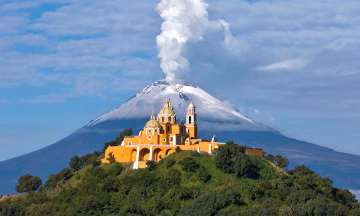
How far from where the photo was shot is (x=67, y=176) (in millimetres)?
89062

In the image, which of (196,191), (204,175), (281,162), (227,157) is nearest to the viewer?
(196,191)

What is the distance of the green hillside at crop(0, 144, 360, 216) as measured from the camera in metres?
70.6

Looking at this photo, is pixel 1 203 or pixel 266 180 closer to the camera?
pixel 266 180

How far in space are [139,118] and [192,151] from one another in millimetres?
114566

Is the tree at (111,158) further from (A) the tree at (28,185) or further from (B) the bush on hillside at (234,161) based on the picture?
(A) the tree at (28,185)

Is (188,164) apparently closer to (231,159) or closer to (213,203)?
(231,159)

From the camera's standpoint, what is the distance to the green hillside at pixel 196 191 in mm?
70562

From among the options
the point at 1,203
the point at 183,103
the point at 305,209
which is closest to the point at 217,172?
the point at 305,209

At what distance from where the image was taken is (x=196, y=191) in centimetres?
7394

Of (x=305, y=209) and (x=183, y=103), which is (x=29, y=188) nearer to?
(x=305, y=209)

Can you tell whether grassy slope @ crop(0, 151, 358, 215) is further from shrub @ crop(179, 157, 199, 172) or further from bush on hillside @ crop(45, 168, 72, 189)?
bush on hillside @ crop(45, 168, 72, 189)

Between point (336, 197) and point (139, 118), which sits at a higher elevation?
point (139, 118)

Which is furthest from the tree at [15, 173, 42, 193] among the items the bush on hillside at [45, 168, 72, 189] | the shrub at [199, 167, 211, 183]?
the shrub at [199, 167, 211, 183]

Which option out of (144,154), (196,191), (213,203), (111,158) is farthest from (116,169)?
(213,203)
